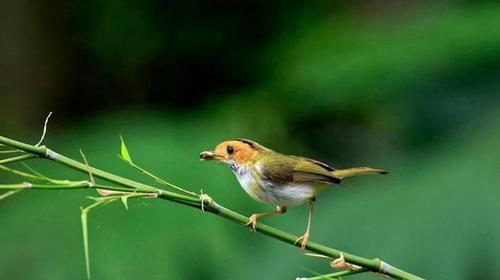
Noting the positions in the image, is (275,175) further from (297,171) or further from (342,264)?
(342,264)

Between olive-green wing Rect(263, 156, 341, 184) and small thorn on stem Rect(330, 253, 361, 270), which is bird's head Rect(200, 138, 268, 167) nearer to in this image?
olive-green wing Rect(263, 156, 341, 184)

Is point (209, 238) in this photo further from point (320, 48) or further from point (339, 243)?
point (320, 48)

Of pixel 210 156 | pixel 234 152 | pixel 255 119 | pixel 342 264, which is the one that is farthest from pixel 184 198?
pixel 255 119

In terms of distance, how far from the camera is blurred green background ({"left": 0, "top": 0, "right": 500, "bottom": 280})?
2.67 meters

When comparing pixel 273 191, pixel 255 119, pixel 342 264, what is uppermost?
pixel 255 119

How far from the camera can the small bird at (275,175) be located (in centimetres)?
152

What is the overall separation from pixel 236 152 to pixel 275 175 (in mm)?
84

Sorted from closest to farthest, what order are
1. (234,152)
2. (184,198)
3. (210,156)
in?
(184,198), (210,156), (234,152)

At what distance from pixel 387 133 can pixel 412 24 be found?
0.49 meters

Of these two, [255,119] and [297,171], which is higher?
[255,119]

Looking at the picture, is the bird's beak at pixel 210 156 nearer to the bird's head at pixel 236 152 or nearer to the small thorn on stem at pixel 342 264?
the bird's head at pixel 236 152

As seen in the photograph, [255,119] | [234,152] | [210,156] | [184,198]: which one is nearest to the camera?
[184,198]

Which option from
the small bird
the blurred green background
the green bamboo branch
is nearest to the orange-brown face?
the small bird

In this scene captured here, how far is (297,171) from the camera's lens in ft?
5.14
